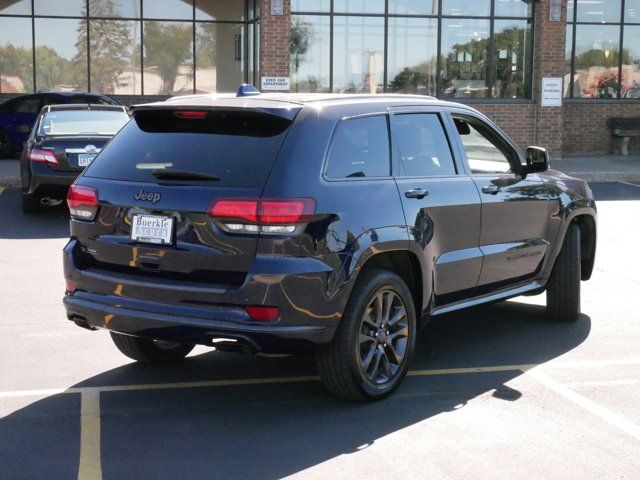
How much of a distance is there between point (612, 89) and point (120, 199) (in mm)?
21965

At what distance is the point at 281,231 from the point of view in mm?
5414

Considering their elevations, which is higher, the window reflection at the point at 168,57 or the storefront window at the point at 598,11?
the storefront window at the point at 598,11

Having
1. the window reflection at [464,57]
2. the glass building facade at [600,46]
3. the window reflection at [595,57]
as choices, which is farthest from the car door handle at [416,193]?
the window reflection at [595,57]

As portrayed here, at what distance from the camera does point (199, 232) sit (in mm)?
5520

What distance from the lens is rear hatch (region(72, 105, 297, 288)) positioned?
5492mm

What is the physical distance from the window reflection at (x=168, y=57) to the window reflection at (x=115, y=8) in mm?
483

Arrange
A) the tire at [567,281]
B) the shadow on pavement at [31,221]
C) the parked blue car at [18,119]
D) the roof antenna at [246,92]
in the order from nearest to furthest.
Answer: the roof antenna at [246,92], the tire at [567,281], the shadow on pavement at [31,221], the parked blue car at [18,119]

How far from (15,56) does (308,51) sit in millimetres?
8044

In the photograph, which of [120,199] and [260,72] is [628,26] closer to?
[260,72]

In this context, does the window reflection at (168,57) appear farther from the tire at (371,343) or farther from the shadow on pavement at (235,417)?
the tire at (371,343)

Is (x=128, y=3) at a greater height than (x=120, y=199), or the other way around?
(x=128, y=3)

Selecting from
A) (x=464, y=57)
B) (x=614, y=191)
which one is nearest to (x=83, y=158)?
(x=614, y=191)

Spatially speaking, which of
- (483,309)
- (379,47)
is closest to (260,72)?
(379,47)

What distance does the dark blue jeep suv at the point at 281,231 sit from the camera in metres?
5.44
